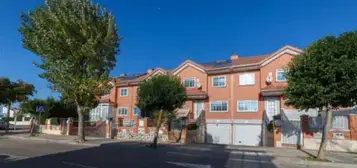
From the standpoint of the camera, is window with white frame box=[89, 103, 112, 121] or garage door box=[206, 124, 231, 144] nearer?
garage door box=[206, 124, 231, 144]

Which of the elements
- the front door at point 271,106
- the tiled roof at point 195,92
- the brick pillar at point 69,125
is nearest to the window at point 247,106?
the front door at point 271,106

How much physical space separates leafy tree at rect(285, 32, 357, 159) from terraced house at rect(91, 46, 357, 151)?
1033cm

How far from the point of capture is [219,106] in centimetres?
3259

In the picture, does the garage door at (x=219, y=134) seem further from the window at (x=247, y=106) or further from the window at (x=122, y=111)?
the window at (x=122, y=111)

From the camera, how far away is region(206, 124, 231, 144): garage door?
31.4 m

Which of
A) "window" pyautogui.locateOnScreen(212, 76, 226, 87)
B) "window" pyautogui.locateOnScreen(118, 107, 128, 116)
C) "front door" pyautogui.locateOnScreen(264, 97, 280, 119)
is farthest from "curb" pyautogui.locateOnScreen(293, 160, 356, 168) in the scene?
"window" pyautogui.locateOnScreen(118, 107, 128, 116)

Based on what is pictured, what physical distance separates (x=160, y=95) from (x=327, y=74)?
482 inches

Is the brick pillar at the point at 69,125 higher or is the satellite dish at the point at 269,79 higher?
the satellite dish at the point at 269,79

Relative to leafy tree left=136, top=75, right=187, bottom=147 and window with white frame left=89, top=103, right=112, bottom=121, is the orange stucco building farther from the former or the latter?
window with white frame left=89, top=103, right=112, bottom=121

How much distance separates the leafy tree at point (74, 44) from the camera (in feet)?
75.8

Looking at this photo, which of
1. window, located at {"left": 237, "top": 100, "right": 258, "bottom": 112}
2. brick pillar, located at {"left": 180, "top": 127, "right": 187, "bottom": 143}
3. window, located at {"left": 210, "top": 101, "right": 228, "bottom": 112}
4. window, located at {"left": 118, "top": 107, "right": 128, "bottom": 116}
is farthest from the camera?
window, located at {"left": 118, "top": 107, "right": 128, "bottom": 116}

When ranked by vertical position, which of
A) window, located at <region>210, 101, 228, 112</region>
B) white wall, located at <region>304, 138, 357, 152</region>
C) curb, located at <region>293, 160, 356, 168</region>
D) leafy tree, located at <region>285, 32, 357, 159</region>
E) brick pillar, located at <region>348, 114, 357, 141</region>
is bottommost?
curb, located at <region>293, 160, 356, 168</region>

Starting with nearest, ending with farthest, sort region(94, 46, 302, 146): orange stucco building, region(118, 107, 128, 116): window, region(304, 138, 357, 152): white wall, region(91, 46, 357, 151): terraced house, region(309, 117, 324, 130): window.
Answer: region(304, 138, 357, 152): white wall → region(309, 117, 324, 130): window → region(91, 46, 357, 151): terraced house → region(94, 46, 302, 146): orange stucco building → region(118, 107, 128, 116): window

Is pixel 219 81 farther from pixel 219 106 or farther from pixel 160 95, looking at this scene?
pixel 160 95
